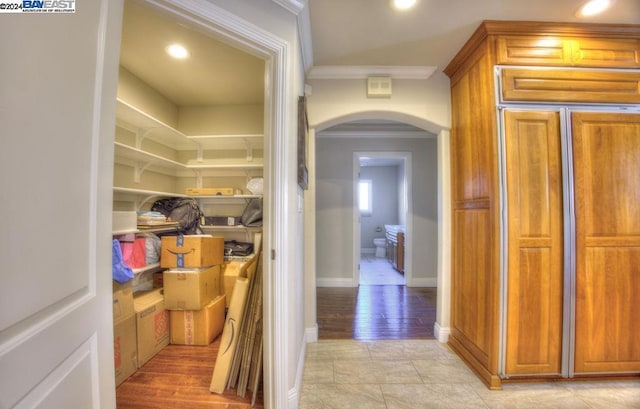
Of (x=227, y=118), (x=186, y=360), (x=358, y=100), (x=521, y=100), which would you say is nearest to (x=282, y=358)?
(x=186, y=360)

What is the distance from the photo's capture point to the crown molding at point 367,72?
2.24 m

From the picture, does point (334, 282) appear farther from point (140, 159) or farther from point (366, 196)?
point (366, 196)

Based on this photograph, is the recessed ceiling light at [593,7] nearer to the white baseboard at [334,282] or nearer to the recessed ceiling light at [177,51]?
the recessed ceiling light at [177,51]

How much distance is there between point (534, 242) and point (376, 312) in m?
1.85

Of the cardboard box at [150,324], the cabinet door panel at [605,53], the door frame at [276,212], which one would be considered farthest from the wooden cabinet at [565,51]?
the cardboard box at [150,324]

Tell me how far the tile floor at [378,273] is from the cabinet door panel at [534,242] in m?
2.48

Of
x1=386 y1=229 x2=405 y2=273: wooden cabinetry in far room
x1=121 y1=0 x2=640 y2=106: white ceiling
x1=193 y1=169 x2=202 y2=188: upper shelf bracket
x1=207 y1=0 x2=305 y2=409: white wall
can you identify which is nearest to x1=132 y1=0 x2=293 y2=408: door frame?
x1=207 y1=0 x2=305 y2=409: white wall

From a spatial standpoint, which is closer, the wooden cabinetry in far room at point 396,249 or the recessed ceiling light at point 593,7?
the recessed ceiling light at point 593,7

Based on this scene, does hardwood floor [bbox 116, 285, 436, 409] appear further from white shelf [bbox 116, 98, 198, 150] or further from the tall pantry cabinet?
white shelf [bbox 116, 98, 198, 150]

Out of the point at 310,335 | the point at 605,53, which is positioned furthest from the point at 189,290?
the point at 605,53

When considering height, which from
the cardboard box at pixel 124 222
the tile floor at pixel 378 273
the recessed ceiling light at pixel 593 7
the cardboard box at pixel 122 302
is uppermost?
the recessed ceiling light at pixel 593 7

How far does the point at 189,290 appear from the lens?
7.20 feet

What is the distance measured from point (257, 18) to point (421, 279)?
397 cm

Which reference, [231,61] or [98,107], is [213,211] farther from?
[98,107]
